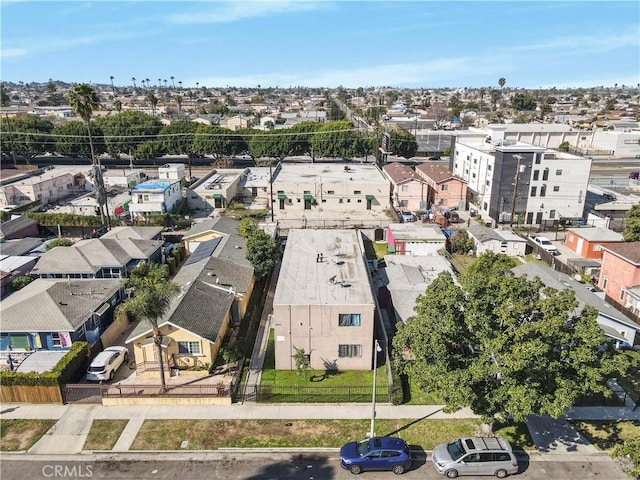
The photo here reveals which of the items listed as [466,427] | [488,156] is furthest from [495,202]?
[466,427]

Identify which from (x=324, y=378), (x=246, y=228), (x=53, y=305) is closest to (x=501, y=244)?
(x=246, y=228)

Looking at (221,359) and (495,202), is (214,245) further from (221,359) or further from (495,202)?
(495,202)

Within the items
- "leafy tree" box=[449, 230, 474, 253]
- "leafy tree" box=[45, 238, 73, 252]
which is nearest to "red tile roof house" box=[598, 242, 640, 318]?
"leafy tree" box=[449, 230, 474, 253]

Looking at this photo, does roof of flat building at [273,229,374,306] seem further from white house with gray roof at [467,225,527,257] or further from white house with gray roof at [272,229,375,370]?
white house with gray roof at [467,225,527,257]

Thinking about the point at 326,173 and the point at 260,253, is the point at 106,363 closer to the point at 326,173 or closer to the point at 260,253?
the point at 260,253

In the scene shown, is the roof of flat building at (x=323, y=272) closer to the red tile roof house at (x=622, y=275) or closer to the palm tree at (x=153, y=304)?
the palm tree at (x=153, y=304)
